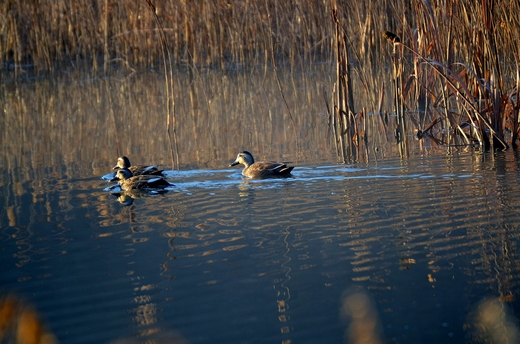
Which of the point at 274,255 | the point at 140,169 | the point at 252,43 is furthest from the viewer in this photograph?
the point at 252,43

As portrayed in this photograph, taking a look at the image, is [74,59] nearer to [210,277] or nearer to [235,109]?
[235,109]

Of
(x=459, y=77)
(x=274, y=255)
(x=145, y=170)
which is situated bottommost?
(x=274, y=255)

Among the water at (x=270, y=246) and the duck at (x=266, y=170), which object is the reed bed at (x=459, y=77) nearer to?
the water at (x=270, y=246)

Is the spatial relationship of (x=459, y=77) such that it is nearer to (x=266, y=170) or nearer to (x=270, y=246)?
(x=266, y=170)

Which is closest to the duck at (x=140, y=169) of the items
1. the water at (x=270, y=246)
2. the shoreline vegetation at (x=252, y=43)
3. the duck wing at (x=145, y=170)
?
the duck wing at (x=145, y=170)

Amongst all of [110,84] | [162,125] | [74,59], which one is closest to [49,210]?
[162,125]

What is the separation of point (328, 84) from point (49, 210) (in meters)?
8.16

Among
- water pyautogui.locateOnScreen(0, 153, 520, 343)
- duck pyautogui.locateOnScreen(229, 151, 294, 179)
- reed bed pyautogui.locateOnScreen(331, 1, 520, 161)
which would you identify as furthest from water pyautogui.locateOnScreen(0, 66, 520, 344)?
reed bed pyautogui.locateOnScreen(331, 1, 520, 161)

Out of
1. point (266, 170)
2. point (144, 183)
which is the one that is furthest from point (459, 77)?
point (144, 183)

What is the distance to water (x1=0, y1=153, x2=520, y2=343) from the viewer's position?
10.5 feet

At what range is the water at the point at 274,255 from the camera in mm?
3209

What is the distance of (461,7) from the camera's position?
6.96m

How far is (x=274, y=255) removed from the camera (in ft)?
13.4

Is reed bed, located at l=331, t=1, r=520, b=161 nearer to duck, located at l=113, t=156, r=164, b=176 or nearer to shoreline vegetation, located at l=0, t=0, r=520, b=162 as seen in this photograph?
shoreline vegetation, located at l=0, t=0, r=520, b=162
